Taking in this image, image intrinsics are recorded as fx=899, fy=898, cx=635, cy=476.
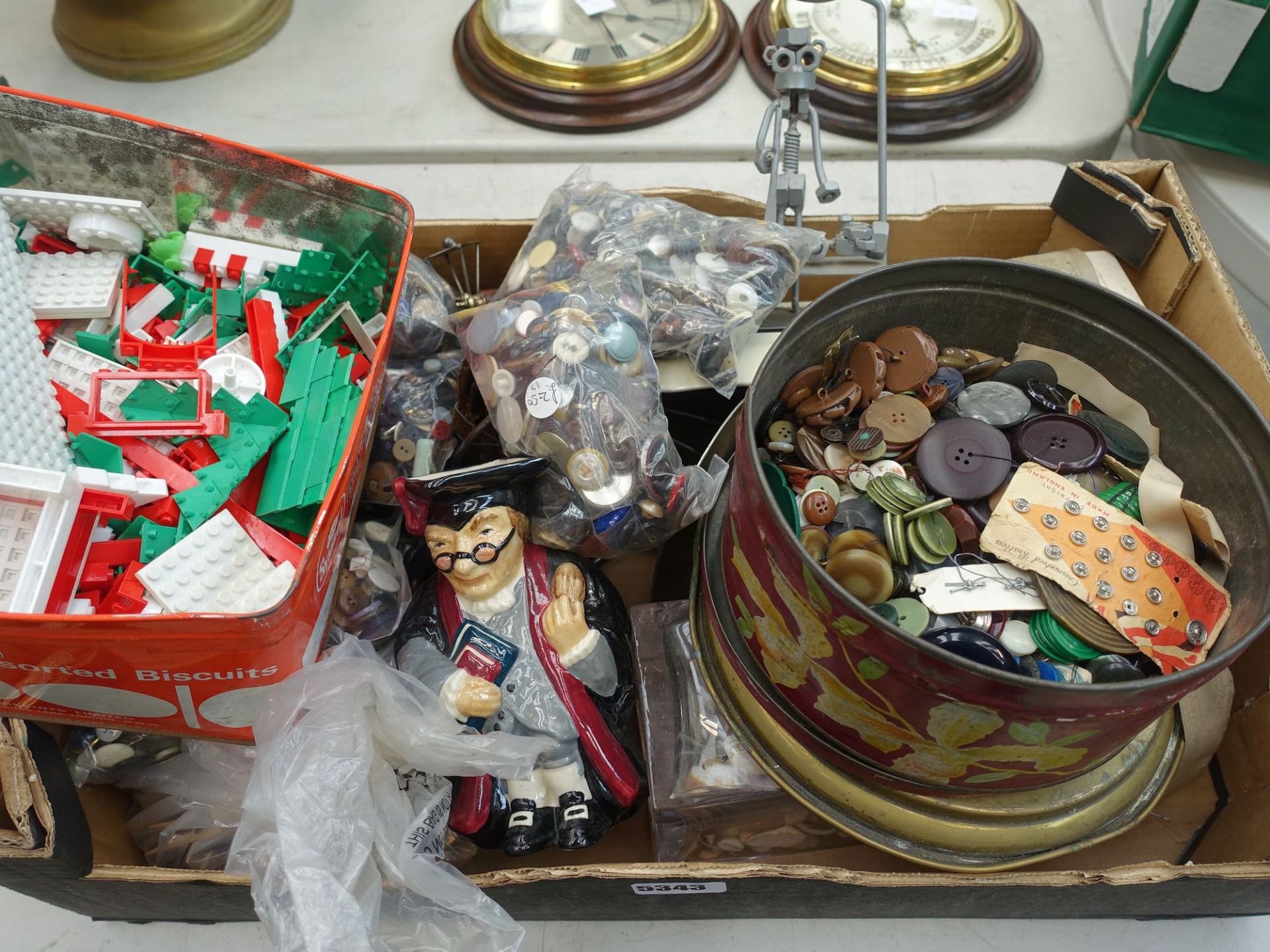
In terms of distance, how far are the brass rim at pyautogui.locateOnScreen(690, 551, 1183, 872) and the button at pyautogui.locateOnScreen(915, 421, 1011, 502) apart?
0.25 meters

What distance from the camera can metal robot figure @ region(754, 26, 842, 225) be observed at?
800 mm

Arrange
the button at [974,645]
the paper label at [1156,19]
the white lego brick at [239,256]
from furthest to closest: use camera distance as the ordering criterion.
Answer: the paper label at [1156,19]
the white lego brick at [239,256]
the button at [974,645]

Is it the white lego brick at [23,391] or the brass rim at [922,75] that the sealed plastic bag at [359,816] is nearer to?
the white lego brick at [23,391]

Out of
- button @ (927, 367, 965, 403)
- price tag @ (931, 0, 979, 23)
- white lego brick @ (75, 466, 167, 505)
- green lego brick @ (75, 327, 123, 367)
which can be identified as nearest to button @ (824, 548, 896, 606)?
button @ (927, 367, 965, 403)

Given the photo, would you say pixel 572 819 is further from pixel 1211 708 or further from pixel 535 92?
pixel 535 92

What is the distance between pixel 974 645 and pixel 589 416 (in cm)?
39

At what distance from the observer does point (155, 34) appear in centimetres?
145

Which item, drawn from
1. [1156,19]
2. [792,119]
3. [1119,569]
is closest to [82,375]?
[792,119]

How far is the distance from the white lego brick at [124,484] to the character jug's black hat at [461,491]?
0.67ft

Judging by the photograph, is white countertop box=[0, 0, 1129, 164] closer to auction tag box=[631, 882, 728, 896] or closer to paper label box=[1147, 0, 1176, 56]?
paper label box=[1147, 0, 1176, 56]

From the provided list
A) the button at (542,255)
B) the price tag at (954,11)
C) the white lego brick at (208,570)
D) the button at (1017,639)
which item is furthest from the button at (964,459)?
the price tag at (954,11)

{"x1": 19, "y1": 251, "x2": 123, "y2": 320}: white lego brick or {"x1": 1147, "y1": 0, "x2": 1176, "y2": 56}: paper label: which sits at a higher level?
{"x1": 1147, "y1": 0, "x2": 1176, "y2": 56}: paper label

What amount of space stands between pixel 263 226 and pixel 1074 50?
1310 mm

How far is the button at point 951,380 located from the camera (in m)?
0.83
